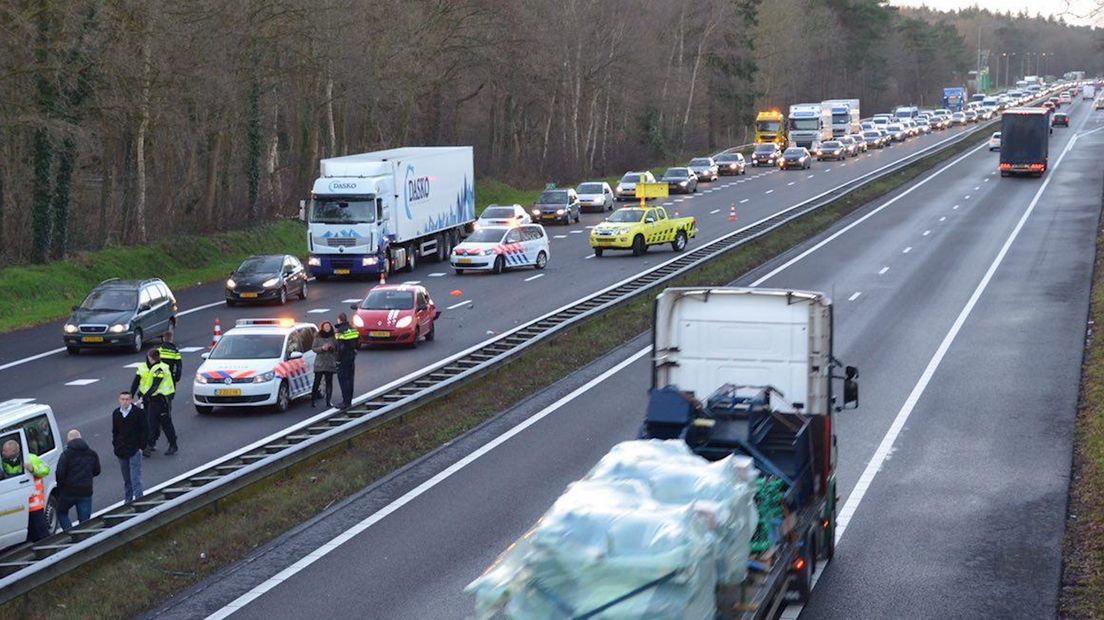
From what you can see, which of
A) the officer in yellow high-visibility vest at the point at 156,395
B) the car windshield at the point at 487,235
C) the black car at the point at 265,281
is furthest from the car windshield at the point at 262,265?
the officer in yellow high-visibility vest at the point at 156,395

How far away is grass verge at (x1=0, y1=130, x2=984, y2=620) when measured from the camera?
14.1 metres

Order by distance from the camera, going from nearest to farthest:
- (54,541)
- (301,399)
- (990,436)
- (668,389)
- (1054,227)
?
(668,389), (54,541), (990,436), (301,399), (1054,227)

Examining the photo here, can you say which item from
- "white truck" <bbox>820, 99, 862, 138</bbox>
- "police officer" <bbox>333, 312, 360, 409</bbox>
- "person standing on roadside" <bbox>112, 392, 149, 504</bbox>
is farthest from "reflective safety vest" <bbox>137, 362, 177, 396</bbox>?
"white truck" <bbox>820, 99, 862, 138</bbox>

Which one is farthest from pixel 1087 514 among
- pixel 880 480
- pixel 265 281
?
pixel 265 281

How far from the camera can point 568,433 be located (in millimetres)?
21828

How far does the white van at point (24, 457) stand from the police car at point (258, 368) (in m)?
6.71

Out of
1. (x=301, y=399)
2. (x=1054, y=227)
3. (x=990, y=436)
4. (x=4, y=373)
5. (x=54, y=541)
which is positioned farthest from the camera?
(x=1054, y=227)

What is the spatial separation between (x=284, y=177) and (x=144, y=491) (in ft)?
158

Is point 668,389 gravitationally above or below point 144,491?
above

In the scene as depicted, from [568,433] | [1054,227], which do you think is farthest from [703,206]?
[568,433]

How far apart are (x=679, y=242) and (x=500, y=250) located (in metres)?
7.39

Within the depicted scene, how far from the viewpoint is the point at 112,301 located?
106 ft

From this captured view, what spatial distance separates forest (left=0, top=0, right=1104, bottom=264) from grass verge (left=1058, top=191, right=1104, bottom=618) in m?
27.5

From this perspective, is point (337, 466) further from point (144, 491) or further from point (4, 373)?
point (4, 373)
